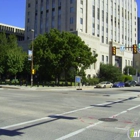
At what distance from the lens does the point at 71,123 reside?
9258 millimetres

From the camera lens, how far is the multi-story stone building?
7525 centimetres

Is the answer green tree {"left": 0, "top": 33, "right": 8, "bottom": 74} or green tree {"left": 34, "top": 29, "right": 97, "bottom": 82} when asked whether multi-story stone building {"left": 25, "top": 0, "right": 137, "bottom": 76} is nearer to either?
green tree {"left": 34, "top": 29, "right": 97, "bottom": 82}

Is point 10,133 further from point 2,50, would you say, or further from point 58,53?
point 2,50

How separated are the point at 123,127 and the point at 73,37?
39284 mm

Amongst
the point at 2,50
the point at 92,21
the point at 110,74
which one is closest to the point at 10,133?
the point at 2,50

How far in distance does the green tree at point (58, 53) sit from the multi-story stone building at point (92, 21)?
716 inches

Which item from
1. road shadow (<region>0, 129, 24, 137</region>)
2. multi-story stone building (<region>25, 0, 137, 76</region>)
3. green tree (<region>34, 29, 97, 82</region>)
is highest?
multi-story stone building (<region>25, 0, 137, 76</region>)

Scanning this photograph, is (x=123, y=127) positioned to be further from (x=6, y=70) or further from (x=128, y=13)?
(x=128, y=13)

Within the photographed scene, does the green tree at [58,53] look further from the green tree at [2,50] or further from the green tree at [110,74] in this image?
the green tree at [110,74]

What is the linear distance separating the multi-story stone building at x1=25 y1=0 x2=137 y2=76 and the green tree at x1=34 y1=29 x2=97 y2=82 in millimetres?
18188

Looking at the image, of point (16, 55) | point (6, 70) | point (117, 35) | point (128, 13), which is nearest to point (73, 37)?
point (16, 55)

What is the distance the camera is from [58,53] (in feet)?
151

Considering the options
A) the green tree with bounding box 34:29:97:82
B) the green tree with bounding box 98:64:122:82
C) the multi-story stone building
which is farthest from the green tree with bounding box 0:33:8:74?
the green tree with bounding box 98:64:122:82

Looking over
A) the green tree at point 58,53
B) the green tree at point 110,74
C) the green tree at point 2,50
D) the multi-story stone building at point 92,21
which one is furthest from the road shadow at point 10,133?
the green tree at point 110,74
